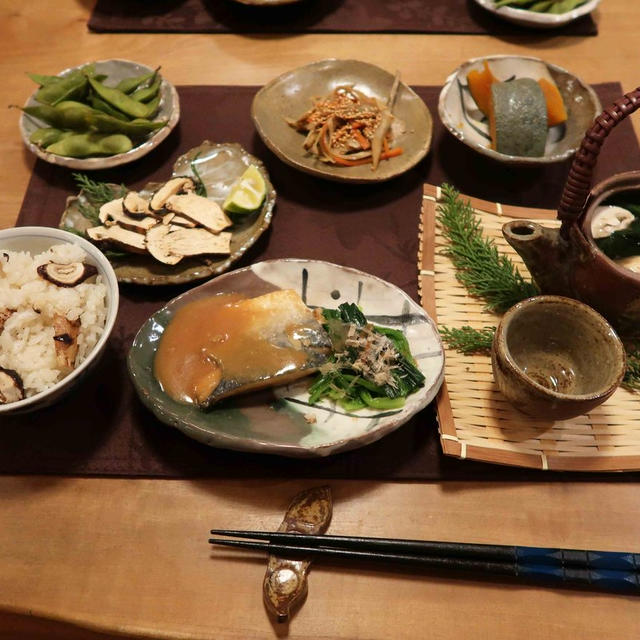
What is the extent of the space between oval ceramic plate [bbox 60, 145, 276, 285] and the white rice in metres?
0.23

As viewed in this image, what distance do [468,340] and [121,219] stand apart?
1144mm

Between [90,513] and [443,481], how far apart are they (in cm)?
92

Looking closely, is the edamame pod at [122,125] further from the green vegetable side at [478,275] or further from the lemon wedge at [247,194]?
the green vegetable side at [478,275]

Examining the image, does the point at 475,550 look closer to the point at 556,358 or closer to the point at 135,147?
the point at 556,358

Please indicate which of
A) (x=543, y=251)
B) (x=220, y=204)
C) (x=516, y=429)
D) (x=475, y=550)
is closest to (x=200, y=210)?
(x=220, y=204)

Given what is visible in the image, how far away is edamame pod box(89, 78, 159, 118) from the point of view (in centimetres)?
204

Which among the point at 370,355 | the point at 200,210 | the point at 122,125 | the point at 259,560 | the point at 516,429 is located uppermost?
the point at 122,125

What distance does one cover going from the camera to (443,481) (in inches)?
56.8

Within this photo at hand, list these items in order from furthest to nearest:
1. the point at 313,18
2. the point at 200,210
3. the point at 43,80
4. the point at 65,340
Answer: the point at 313,18, the point at 43,80, the point at 200,210, the point at 65,340

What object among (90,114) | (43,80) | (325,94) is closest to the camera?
(90,114)

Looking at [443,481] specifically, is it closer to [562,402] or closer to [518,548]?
[518,548]

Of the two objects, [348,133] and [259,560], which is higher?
[348,133]

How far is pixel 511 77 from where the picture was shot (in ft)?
7.13

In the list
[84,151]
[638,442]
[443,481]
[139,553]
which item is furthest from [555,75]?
[139,553]
